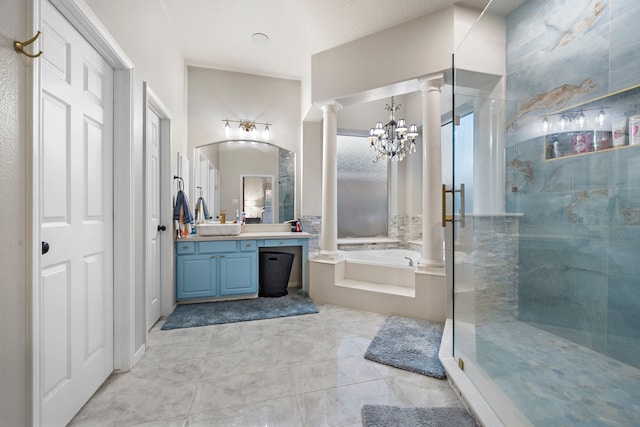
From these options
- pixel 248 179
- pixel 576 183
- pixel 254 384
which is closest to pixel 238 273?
pixel 248 179

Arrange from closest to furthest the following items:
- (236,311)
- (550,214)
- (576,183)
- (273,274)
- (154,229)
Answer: (576,183)
(550,214)
(154,229)
(236,311)
(273,274)

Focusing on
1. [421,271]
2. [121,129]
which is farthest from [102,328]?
[421,271]

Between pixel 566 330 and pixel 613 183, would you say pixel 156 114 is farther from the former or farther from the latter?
pixel 566 330

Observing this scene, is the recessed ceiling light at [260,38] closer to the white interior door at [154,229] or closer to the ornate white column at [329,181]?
the ornate white column at [329,181]

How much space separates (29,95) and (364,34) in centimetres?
286

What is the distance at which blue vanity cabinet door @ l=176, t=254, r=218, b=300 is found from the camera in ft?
10.1

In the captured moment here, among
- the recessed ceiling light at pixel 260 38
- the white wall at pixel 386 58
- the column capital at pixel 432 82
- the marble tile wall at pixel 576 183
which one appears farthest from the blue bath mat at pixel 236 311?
the recessed ceiling light at pixel 260 38

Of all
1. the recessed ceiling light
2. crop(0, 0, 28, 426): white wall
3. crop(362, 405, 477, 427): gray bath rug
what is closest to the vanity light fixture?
the recessed ceiling light

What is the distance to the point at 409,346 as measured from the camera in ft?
7.05

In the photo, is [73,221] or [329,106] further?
[329,106]

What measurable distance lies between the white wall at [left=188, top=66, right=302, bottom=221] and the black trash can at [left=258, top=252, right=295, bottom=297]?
82 centimetres

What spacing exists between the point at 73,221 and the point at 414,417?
2047 mm

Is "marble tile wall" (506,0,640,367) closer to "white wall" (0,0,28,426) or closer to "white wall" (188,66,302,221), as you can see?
"white wall" (188,66,302,221)

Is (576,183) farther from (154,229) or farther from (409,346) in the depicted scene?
(154,229)
